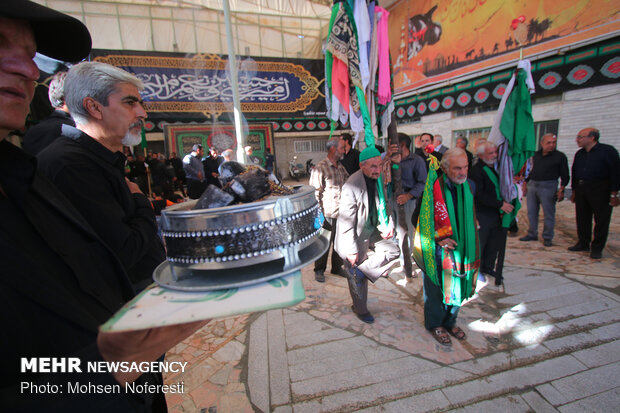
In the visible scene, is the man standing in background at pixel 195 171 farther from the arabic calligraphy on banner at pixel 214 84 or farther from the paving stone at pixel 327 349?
the paving stone at pixel 327 349

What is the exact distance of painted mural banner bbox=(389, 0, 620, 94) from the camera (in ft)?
21.7

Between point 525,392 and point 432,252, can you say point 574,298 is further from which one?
point 432,252

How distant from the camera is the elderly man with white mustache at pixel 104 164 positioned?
3.18 feet

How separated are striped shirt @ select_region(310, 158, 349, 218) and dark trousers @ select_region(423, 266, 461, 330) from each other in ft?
4.86

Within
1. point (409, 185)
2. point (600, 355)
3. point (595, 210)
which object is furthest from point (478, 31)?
point (600, 355)

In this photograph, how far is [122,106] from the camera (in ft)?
3.69

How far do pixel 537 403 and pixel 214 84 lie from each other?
12.3 meters

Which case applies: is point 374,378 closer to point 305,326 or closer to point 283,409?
point 283,409

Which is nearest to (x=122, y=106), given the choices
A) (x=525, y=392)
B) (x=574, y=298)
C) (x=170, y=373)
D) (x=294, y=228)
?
(x=294, y=228)

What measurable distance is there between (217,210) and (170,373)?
89.9 inches

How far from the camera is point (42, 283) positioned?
0.64 metres

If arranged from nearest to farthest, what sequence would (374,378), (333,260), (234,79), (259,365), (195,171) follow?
(374,378) < (259,365) < (333,260) < (234,79) < (195,171)

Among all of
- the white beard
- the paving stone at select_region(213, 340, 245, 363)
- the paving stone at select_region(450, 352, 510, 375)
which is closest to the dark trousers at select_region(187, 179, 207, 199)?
the paving stone at select_region(213, 340, 245, 363)

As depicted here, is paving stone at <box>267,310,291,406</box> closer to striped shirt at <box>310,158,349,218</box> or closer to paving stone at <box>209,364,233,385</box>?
paving stone at <box>209,364,233,385</box>
